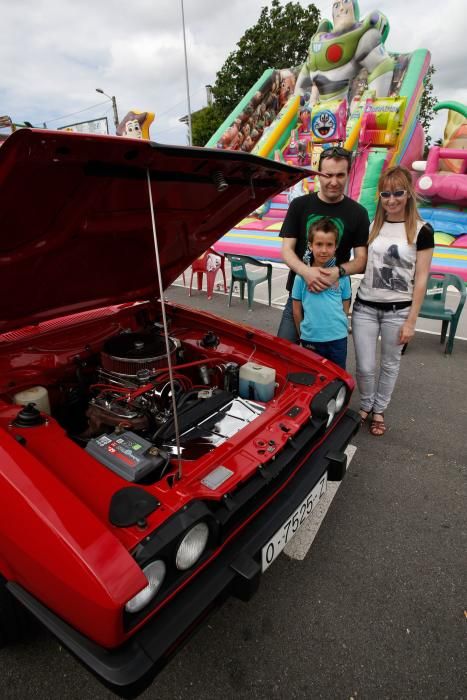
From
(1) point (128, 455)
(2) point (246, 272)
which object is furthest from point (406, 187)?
(2) point (246, 272)

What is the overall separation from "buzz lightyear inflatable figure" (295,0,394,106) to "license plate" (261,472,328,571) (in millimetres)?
14552

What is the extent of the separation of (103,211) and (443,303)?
163 inches

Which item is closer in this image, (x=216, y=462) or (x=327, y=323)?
(x=216, y=462)

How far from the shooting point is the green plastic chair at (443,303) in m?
4.26

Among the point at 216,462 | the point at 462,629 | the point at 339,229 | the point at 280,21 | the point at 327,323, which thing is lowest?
the point at 462,629

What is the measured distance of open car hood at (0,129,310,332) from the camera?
1169mm

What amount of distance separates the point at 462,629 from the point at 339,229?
6.93 ft

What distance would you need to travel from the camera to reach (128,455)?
1.42m

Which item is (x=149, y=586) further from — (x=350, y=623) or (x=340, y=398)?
(x=340, y=398)

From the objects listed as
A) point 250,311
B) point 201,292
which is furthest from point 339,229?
point 201,292

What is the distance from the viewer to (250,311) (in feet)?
18.9

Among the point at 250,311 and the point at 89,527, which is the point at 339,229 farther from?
the point at 250,311

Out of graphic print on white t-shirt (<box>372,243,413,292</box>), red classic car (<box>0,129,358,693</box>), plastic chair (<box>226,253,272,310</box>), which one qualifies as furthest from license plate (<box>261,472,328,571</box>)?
plastic chair (<box>226,253,272,310</box>)

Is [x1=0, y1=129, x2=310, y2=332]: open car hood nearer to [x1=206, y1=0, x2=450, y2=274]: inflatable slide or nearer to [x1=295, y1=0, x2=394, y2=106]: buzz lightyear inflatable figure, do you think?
[x1=206, y1=0, x2=450, y2=274]: inflatable slide
